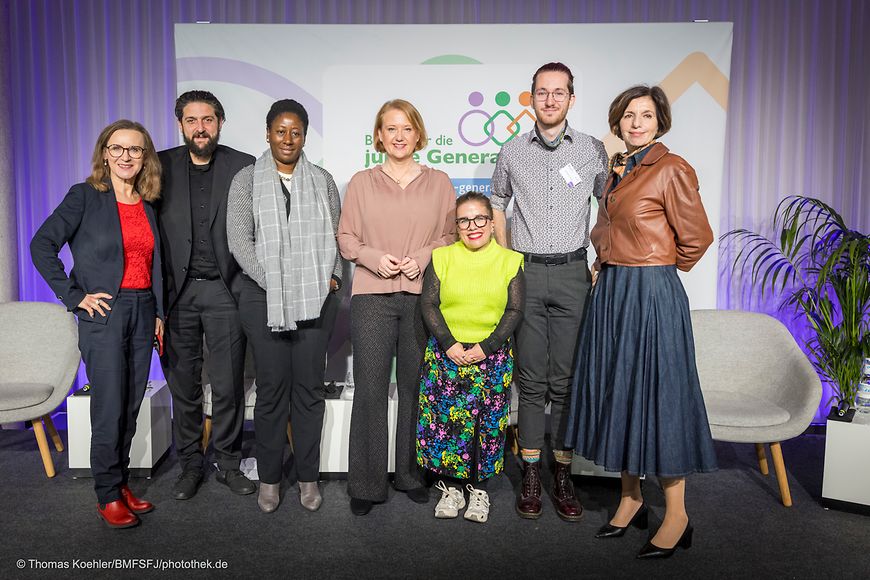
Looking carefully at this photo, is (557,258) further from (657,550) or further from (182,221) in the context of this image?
(182,221)

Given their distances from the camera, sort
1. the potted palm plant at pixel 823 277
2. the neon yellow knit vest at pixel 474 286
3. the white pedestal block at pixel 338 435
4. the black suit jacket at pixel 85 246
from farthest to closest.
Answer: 1. the potted palm plant at pixel 823 277
2. the white pedestal block at pixel 338 435
3. the neon yellow knit vest at pixel 474 286
4. the black suit jacket at pixel 85 246

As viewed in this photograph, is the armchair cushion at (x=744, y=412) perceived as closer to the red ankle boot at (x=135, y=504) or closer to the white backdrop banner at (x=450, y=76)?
the white backdrop banner at (x=450, y=76)

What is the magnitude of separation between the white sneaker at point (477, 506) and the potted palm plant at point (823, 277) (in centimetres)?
179

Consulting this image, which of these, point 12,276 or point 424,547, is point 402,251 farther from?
point 12,276

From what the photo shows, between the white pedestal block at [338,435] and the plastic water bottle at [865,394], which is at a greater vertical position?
the plastic water bottle at [865,394]

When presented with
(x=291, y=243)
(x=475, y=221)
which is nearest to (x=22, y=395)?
(x=291, y=243)

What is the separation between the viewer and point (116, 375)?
2.66m

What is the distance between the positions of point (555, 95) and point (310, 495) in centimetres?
210

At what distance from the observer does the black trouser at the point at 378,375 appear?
287 cm

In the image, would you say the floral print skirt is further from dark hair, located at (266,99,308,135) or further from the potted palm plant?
the potted palm plant

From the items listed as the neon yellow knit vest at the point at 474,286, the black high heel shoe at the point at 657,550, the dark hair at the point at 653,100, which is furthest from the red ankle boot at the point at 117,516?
the dark hair at the point at 653,100

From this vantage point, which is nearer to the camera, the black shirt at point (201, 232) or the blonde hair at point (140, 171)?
the blonde hair at point (140, 171)

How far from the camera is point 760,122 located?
4203 millimetres

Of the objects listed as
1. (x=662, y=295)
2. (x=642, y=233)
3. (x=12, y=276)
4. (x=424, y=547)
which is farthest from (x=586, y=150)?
(x=12, y=276)
